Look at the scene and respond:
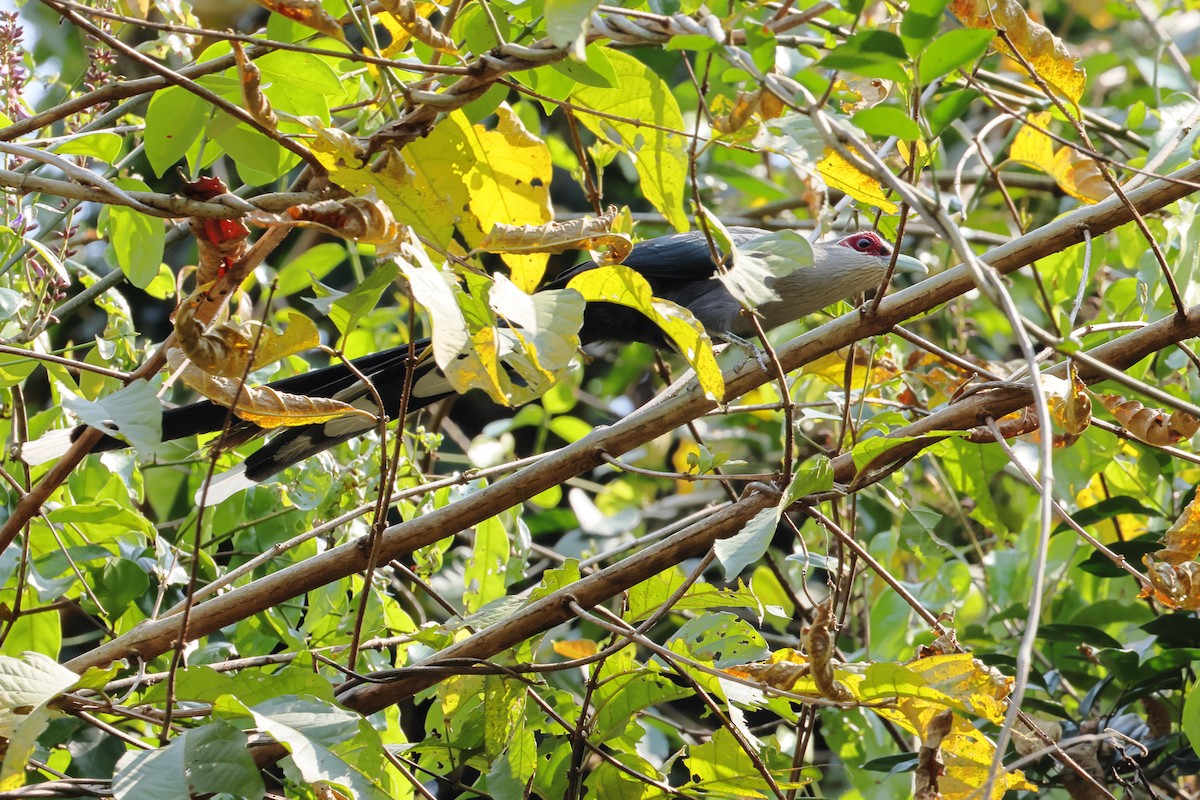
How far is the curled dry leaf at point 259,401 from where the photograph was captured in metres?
1.61

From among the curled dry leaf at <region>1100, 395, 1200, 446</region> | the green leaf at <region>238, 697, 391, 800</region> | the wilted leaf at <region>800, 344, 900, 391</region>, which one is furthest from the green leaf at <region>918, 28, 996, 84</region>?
the wilted leaf at <region>800, 344, 900, 391</region>

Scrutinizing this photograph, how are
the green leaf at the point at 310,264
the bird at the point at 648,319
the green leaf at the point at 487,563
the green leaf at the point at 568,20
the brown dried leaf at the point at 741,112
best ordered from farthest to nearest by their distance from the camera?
1. the green leaf at the point at 310,264
2. the green leaf at the point at 487,563
3. the bird at the point at 648,319
4. the brown dried leaf at the point at 741,112
5. the green leaf at the point at 568,20

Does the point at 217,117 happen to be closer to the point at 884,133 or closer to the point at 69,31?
the point at 884,133

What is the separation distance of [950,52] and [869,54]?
14 centimetres

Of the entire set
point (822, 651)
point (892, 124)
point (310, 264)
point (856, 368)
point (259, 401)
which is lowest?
point (856, 368)

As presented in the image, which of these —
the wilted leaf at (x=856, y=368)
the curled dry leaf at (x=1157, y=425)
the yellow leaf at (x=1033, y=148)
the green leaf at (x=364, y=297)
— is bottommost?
the wilted leaf at (x=856, y=368)

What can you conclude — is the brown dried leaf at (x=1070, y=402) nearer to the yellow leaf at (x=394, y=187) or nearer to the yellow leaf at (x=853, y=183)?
the yellow leaf at (x=853, y=183)

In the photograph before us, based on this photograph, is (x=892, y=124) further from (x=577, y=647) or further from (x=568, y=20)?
(x=577, y=647)

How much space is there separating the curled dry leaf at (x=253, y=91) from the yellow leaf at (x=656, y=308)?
50 centimetres

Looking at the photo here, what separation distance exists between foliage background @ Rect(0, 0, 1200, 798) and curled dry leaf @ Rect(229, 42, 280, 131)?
0.03 m

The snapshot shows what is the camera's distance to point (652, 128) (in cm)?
160

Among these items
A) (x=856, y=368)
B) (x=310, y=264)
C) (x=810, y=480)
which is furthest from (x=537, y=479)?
(x=310, y=264)

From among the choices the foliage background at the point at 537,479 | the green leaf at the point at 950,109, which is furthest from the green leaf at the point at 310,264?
the green leaf at the point at 950,109

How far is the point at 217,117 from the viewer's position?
1890mm
